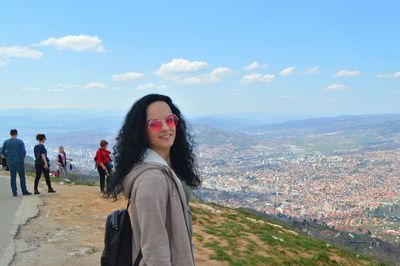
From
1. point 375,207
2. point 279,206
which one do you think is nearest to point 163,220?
point 279,206

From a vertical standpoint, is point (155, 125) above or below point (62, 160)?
above

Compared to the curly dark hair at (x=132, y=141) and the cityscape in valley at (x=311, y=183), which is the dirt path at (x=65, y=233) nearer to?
the curly dark hair at (x=132, y=141)

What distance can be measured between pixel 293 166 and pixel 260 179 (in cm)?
2987

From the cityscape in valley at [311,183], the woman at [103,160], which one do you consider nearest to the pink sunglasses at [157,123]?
the woman at [103,160]

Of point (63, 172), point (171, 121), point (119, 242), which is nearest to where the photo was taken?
point (119, 242)

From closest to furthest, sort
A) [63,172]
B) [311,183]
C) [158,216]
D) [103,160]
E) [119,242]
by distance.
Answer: [158,216] < [119,242] < [103,160] < [63,172] < [311,183]

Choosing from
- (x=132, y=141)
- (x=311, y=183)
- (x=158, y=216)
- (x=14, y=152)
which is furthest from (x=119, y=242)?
(x=311, y=183)

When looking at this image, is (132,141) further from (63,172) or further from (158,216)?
(63,172)

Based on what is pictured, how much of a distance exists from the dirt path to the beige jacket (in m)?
4.74

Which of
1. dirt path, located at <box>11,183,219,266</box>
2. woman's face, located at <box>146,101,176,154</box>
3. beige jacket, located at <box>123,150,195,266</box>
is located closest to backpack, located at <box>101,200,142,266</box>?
beige jacket, located at <box>123,150,195,266</box>

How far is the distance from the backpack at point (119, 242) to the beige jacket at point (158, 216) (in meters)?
0.04

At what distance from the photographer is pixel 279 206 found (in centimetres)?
8919

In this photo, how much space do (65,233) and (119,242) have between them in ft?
21.2

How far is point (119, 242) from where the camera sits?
2.41 meters
